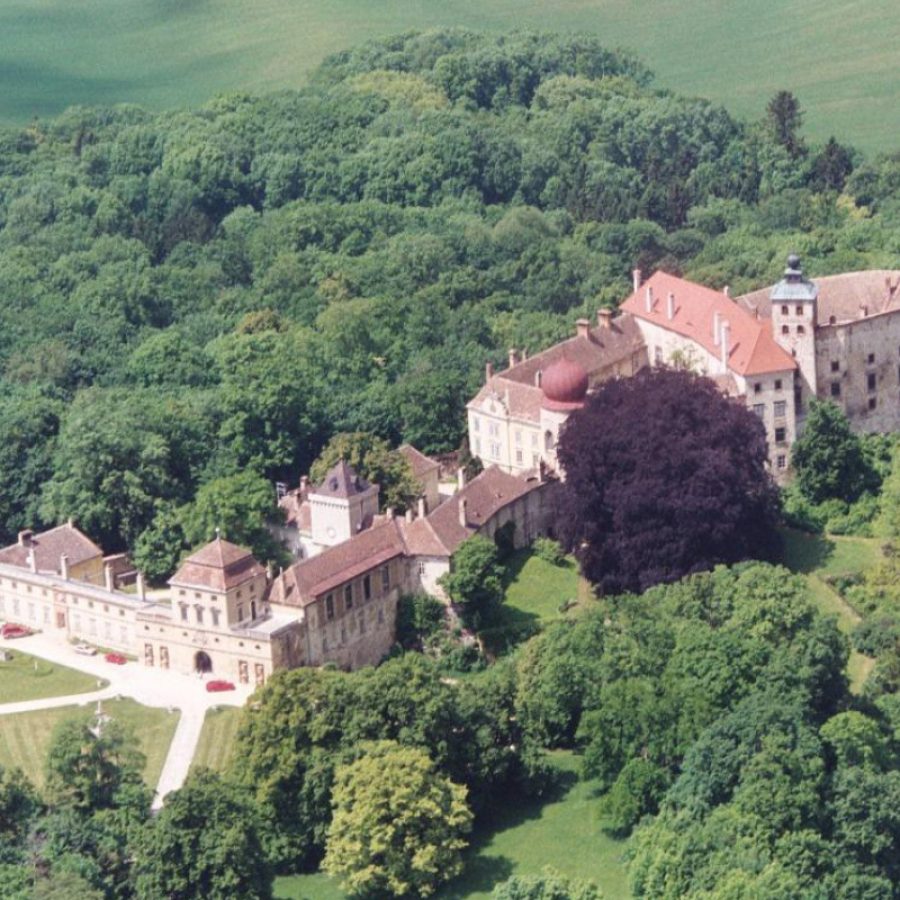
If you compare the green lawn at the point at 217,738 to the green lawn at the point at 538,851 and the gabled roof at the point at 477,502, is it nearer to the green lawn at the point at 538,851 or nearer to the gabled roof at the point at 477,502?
the green lawn at the point at 538,851

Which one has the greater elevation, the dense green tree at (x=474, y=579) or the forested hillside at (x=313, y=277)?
the forested hillside at (x=313, y=277)

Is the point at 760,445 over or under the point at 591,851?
over

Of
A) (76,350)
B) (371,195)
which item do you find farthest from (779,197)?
(76,350)

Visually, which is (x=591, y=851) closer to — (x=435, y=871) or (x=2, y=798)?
(x=435, y=871)

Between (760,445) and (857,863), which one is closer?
A: (857,863)

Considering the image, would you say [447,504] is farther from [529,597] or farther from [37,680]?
[37,680]

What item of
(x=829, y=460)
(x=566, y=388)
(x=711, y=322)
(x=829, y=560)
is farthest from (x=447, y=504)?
(x=829, y=460)

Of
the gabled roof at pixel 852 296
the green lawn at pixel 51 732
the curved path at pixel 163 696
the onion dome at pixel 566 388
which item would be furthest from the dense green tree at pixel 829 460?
the green lawn at pixel 51 732
